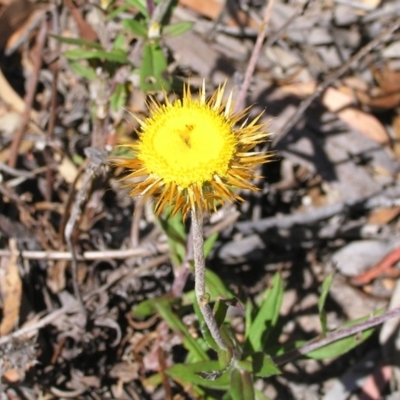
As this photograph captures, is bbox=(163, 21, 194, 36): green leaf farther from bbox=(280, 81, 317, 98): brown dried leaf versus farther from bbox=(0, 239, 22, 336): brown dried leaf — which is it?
bbox=(0, 239, 22, 336): brown dried leaf

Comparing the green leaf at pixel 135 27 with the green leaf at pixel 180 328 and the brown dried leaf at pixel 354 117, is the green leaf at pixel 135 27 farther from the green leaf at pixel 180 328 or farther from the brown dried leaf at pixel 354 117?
the brown dried leaf at pixel 354 117

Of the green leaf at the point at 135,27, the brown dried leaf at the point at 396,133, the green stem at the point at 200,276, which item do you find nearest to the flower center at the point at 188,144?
the green stem at the point at 200,276

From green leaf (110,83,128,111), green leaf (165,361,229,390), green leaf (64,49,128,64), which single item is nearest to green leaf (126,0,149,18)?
green leaf (64,49,128,64)

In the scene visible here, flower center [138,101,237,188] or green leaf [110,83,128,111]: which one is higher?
green leaf [110,83,128,111]

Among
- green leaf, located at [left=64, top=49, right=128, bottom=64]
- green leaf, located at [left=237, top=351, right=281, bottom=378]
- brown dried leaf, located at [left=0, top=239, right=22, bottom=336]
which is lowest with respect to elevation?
green leaf, located at [left=237, top=351, right=281, bottom=378]

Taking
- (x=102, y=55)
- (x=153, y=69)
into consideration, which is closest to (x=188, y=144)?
(x=153, y=69)

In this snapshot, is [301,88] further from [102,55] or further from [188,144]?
[188,144]
